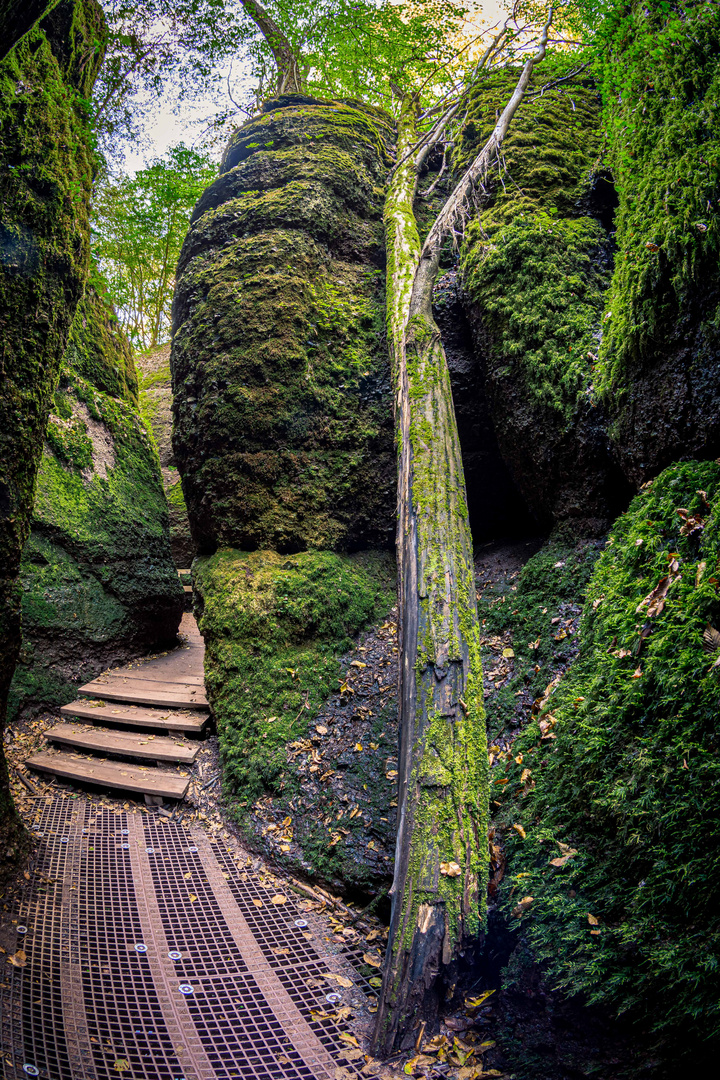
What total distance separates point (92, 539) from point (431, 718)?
5137 millimetres

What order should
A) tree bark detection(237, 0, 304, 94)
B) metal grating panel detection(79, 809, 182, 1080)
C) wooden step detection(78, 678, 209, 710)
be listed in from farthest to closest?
tree bark detection(237, 0, 304, 94) → wooden step detection(78, 678, 209, 710) → metal grating panel detection(79, 809, 182, 1080)

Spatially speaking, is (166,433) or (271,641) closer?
(271,641)

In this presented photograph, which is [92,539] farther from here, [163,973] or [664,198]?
[664,198]

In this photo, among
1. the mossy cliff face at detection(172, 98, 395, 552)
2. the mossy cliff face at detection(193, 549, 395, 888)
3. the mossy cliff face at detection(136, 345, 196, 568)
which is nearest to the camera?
the mossy cliff face at detection(193, 549, 395, 888)

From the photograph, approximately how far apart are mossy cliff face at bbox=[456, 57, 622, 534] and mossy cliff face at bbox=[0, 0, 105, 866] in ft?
11.8

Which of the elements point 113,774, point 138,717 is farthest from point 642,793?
point 138,717

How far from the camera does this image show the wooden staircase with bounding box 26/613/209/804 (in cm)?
436

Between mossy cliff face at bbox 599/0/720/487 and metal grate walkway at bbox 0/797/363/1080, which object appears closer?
metal grate walkway at bbox 0/797/363/1080

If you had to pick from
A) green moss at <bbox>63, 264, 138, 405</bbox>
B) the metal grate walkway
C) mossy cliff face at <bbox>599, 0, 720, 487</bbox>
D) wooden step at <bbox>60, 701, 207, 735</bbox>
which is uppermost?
green moss at <bbox>63, 264, 138, 405</bbox>

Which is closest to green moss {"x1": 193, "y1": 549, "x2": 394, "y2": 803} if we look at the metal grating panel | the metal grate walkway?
the metal grate walkway

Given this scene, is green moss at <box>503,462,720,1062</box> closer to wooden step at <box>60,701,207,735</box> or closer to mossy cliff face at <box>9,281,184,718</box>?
wooden step at <box>60,701,207,735</box>

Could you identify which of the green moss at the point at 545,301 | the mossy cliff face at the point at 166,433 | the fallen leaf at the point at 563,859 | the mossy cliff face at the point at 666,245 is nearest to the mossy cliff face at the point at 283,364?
the green moss at the point at 545,301

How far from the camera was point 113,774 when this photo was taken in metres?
4.40

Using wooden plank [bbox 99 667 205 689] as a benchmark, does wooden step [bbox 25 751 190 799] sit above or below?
below
